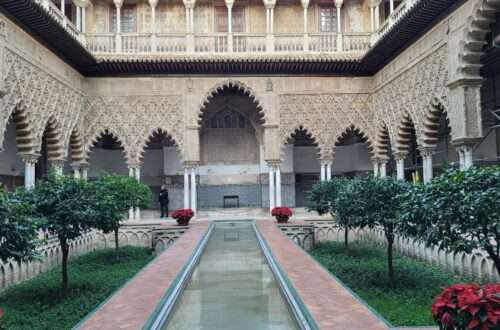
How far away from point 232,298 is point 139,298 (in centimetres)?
104

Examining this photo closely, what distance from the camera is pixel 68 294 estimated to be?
8.14 metres

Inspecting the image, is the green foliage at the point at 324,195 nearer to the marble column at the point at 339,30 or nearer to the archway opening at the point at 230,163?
the marble column at the point at 339,30

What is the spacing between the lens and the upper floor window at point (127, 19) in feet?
61.0

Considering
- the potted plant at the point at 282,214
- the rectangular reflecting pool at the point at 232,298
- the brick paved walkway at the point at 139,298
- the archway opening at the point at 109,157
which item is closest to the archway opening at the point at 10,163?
the archway opening at the point at 109,157

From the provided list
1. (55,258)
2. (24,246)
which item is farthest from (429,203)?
(55,258)

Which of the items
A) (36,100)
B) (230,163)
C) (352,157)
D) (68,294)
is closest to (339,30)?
(352,157)

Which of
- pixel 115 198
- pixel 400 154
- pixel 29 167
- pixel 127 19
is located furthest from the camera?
pixel 127 19

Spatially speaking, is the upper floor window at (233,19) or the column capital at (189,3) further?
the upper floor window at (233,19)

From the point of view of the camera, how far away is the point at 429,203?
5.50 m

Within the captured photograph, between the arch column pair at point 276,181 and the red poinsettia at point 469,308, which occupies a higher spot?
the arch column pair at point 276,181

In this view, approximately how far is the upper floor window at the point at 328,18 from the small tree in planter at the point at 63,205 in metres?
13.8

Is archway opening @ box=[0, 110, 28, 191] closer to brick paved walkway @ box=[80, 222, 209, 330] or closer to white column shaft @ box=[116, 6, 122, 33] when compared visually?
white column shaft @ box=[116, 6, 122, 33]

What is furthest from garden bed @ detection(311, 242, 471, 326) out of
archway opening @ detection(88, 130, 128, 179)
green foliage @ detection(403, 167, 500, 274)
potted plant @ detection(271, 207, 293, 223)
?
archway opening @ detection(88, 130, 128, 179)

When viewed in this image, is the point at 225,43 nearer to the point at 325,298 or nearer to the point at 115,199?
the point at 115,199
